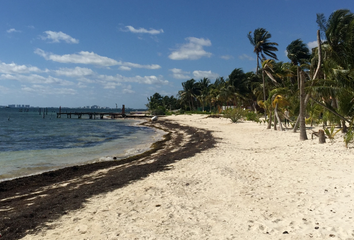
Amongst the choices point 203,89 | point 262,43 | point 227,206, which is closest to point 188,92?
point 203,89

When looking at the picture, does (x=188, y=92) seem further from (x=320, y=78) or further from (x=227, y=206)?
(x=227, y=206)

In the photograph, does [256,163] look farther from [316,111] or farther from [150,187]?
[316,111]

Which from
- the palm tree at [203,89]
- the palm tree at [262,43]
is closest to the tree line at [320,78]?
the palm tree at [262,43]

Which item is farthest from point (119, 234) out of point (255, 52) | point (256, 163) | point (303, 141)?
point (255, 52)

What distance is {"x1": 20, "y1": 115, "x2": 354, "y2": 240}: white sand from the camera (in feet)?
14.8

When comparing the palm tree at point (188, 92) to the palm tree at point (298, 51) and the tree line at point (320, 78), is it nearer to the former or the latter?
the tree line at point (320, 78)

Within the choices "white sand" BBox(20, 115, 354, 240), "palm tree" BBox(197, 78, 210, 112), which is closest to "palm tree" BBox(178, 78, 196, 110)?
"palm tree" BBox(197, 78, 210, 112)

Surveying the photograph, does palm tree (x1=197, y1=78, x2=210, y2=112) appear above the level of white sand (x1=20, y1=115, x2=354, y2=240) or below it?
above

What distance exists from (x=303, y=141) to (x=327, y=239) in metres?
11.8

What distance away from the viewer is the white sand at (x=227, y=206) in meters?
4.51

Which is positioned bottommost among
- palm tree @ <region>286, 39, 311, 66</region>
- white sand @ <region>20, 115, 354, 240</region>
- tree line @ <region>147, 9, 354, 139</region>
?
white sand @ <region>20, 115, 354, 240</region>

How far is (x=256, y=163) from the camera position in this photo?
9922 millimetres

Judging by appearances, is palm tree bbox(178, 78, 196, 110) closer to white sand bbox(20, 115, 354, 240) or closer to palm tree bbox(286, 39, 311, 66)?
palm tree bbox(286, 39, 311, 66)

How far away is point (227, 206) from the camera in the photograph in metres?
5.73
